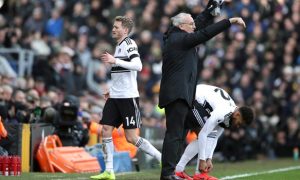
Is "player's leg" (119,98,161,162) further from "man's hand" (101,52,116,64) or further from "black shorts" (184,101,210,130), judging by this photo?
"black shorts" (184,101,210,130)

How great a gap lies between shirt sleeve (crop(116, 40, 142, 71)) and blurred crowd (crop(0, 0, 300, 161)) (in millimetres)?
9837

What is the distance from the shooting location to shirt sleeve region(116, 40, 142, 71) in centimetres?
1290

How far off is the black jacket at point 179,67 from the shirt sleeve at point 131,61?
56 centimetres

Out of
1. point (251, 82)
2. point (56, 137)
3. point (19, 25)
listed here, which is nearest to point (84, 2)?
point (19, 25)

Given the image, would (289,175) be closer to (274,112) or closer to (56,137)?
(56,137)

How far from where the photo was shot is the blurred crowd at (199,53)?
24.4 metres

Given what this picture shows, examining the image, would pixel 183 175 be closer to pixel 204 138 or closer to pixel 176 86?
pixel 204 138

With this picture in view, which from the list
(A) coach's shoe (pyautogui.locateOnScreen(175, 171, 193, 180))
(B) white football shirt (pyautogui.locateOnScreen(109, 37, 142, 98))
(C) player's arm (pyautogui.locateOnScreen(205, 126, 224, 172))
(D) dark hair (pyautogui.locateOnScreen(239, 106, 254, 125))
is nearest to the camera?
(B) white football shirt (pyautogui.locateOnScreen(109, 37, 142, 98))

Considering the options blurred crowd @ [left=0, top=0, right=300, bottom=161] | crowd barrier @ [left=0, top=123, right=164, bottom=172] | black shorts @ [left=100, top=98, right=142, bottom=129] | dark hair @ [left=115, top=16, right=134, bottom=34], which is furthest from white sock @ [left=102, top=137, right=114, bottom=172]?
blurred crowd @ [left=0, top=0, right=300, bottom=161]

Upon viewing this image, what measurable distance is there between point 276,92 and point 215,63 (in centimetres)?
192

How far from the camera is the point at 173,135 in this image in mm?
12391

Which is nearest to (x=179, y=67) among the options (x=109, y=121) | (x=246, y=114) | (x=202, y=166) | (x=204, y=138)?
(x=109, y=121)

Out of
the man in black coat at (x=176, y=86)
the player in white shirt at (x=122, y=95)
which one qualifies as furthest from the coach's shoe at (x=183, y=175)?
the man in black coat at (x=176, y=86)

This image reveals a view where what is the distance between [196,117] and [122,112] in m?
1.56
